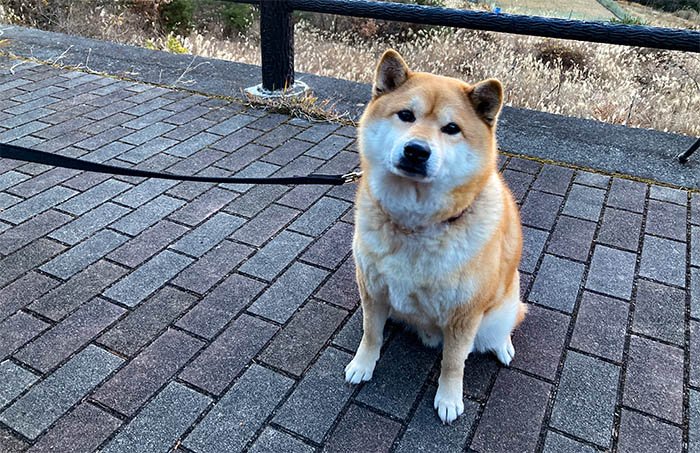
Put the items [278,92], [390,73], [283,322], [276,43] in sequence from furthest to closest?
→ [278,92] < [276,43] < [283,322] < [390,73]

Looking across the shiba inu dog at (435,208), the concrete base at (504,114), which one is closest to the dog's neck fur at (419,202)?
the shiba inu dog at (435,208)

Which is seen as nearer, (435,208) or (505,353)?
(435,208)

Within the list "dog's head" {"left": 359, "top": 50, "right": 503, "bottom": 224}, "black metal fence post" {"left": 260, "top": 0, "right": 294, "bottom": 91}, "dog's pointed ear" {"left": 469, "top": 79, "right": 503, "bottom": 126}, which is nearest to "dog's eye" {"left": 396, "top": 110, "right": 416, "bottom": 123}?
"dog's head" {"left": 359, "top": 50, "right": 503, "bottom": 224}

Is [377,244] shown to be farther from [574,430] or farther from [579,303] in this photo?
[579,303]

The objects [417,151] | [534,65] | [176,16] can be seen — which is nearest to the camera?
[417,151]

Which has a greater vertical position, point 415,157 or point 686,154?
point 415,157

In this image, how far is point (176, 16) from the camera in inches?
328

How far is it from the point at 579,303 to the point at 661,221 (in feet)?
3.75

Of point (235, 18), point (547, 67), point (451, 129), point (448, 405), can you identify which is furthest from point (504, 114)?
point (235, 18)

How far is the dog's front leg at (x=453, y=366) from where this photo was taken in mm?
1972

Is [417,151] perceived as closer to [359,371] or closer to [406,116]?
[406,116]

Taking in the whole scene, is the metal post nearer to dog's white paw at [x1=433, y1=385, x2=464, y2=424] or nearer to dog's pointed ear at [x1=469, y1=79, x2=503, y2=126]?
dog's pointed ear at [x1=469, y1=79, x2=503, y2=126]

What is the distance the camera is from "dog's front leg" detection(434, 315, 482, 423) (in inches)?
77.6

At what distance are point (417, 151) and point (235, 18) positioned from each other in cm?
809
